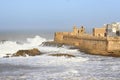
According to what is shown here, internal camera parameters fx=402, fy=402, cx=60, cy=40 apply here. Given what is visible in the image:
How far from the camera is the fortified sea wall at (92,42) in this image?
3681cm

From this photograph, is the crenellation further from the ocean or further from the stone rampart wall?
the ocean

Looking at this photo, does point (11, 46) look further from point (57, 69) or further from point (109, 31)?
point (57, 69)

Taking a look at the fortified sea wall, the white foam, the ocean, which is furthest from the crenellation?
the ocean

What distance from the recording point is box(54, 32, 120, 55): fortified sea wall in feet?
121

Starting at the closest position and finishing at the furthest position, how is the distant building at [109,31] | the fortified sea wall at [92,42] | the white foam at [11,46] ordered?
the fortified sea wall at [92,42]
the white foam at [11,46]
the distant building at [109,31]

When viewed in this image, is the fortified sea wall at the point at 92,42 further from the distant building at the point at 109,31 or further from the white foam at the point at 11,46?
the white foam at the point at 11,46

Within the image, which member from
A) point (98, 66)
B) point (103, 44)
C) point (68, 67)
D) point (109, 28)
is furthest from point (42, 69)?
point (109, 28)

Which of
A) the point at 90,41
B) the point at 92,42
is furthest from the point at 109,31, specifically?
the point at 92,42

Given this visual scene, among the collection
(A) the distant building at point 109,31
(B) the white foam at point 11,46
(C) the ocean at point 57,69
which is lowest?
(C) the ocean at point 57,69

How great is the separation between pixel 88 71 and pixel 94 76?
1997 millimetres

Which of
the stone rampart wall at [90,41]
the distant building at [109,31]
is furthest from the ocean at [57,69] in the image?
the distant building at [109,31]

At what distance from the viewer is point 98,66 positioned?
87.9 ft

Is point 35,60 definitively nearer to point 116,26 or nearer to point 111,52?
point 111,52

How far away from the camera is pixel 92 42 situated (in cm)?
4125
